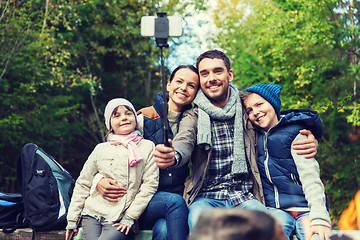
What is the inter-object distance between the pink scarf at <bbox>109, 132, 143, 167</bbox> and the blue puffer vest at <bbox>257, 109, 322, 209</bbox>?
3.41ft

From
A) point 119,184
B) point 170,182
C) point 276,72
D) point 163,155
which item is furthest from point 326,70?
point 163,155

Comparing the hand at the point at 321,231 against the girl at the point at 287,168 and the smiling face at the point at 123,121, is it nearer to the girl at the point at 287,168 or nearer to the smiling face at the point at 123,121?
the girl at the point at 287,168

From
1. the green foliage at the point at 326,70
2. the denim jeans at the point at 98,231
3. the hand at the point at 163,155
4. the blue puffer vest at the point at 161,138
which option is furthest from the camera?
the green foliage at the point at 326,70

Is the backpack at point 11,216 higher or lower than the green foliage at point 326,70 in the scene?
lower

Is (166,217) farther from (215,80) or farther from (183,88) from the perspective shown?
(215,80)

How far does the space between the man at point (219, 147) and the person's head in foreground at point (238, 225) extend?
2299mm

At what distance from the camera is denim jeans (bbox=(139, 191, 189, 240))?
3329 millimetres

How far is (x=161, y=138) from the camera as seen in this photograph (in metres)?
3.96

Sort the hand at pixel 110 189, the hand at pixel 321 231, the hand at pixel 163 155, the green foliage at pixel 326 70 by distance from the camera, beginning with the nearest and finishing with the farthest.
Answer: the hand at pixel 163 155 < the hand at pixel 321 231 < the hand at pixel 110 189 < the green foliage at pixel 326 70

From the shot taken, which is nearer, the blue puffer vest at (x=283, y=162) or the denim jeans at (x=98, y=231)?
the denim jeans at (x=98, y=231)

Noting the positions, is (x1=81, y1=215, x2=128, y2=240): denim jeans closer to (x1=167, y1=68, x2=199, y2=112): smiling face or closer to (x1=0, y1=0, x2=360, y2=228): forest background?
(x1=167, y1=68, x2=199, y2=112): smiling face

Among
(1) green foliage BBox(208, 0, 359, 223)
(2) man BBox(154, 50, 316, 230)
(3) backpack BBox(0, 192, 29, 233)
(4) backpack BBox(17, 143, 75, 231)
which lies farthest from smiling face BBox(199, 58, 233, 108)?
(1) green foliage BBox(208, 0, 359, 223)

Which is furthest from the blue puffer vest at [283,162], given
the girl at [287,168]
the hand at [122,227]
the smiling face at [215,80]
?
the hand at [122,227]

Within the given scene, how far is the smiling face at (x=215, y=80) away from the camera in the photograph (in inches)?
154
